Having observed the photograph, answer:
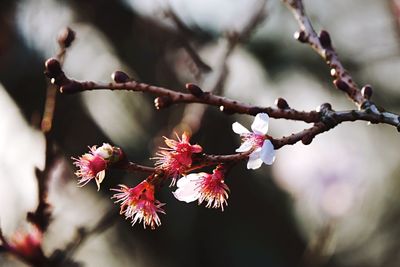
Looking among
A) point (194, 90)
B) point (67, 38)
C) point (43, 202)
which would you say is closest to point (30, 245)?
point (43, 202)

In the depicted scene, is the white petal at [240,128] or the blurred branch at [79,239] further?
the blurred branch at [79,239]

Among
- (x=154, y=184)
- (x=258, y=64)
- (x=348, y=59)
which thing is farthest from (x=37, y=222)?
(x=258, y=64)

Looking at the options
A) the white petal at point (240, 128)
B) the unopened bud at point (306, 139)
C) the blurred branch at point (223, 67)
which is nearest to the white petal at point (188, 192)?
the white petal at point (240, 128)

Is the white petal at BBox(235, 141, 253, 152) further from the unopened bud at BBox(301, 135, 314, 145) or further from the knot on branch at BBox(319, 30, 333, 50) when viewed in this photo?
the knot on branch at BBox(319, 30, 333, 50)

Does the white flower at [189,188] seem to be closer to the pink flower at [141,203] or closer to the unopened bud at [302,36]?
the pink flower at [141,203]

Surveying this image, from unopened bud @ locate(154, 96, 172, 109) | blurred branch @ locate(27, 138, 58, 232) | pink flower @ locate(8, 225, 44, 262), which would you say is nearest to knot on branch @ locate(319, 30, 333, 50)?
unopened bud @ locate(154, 96, 172, 109)

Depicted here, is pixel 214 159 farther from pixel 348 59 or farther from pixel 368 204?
pixel 368 204

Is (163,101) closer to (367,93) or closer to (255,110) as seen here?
(255,110)
